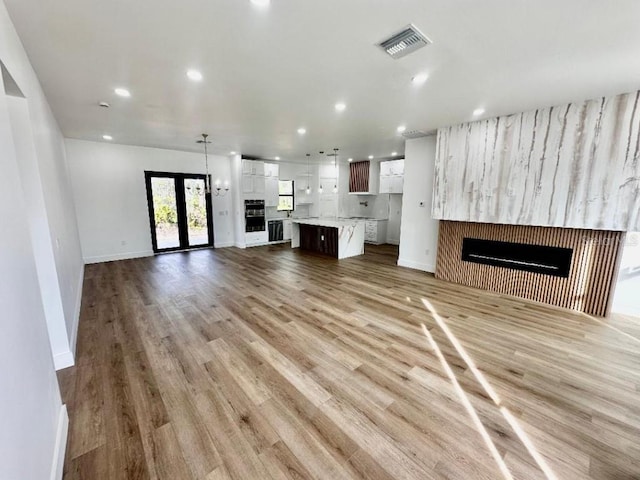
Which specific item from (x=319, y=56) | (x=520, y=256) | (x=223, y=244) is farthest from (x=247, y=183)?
(x=520, y=256)

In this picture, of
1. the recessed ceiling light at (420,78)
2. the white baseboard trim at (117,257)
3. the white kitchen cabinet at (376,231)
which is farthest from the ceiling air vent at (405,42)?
the white baseboard trim at (117,257)

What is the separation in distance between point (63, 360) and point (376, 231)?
7.70 meters

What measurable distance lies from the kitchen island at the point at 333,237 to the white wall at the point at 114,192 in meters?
3.79

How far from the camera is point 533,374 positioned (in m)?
2.39

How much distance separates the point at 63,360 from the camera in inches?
97.0

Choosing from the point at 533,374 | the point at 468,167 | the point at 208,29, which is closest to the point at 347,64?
the point at 208,29

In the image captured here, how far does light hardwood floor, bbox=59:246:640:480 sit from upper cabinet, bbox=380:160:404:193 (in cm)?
470

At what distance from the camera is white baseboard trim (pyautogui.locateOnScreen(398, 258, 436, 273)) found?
5516 mm

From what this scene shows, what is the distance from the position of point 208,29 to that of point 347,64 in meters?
1.23

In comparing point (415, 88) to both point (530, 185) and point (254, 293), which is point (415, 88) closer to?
point (530, 185)

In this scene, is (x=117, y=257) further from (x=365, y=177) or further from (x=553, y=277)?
(x=553, y=277)

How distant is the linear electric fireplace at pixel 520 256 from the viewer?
12.8ft

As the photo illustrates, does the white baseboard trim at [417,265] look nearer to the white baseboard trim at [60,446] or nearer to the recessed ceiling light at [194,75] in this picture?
the recessed ceiling light at [194,75]

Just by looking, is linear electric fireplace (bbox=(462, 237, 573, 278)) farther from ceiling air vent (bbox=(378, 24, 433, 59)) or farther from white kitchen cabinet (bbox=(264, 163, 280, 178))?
white kitchen cabinet (bbox=(264, 163, 280, 178))
